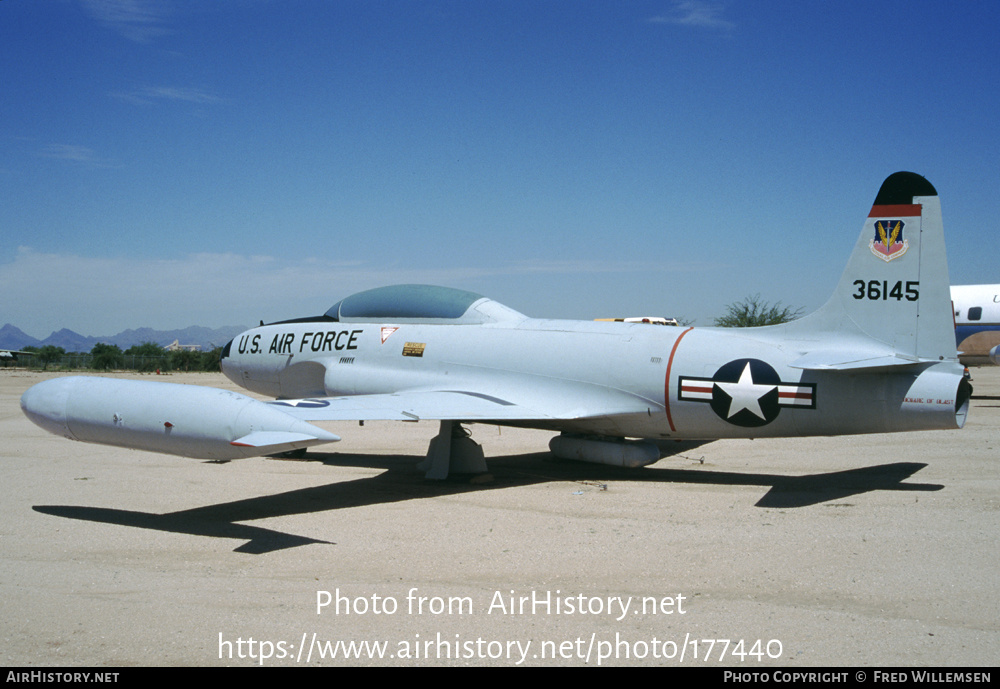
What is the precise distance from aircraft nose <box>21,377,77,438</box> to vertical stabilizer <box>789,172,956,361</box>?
9.68 metres

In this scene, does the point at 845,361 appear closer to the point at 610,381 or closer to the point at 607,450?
the point at 610,381

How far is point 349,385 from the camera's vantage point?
41.8ft

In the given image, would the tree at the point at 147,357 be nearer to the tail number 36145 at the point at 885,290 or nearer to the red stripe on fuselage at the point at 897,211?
the tail number 36145 at the point at 885,290

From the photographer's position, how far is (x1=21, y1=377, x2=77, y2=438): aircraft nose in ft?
27.7

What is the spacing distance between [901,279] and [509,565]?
20.9ft

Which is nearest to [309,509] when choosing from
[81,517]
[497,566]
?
[81,517]

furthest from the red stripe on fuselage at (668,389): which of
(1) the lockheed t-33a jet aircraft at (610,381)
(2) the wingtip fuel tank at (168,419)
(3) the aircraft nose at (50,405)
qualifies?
(3) the aircraft nose at (50,405)

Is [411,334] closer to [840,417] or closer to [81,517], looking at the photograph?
[81,517]

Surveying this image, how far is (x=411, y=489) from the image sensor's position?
1081 cm

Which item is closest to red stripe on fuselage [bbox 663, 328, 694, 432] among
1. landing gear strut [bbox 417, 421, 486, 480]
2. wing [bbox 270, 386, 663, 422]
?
wing [bbox 270, 386, 663, 422]

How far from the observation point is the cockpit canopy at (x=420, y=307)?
41.5 feet

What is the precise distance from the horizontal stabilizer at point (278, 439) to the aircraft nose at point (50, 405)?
245cm

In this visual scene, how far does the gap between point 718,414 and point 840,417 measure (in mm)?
1522

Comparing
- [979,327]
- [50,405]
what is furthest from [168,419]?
[979,327]
